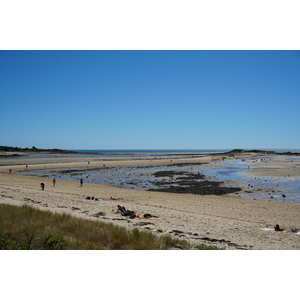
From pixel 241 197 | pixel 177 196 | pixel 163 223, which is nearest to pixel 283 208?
pixel 241 197

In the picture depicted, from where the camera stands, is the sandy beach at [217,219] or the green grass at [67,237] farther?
the sandy beach at [217,219]

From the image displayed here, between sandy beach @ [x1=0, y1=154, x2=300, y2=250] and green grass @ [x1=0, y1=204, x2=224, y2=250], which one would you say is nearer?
green grass @ [x1=0, y1=204, x2=224, y2=250]

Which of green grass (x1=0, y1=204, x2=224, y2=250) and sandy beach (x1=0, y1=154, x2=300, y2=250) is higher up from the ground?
green grass (x1=0, y1=204, x2=224, y2=250)

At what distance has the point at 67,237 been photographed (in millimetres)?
6406

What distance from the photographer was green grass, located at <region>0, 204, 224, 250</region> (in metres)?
5.72

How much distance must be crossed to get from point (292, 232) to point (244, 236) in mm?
2438

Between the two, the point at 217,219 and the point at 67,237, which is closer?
the point at 67,237

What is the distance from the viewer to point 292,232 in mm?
9406

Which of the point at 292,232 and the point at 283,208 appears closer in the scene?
the point at 292,232

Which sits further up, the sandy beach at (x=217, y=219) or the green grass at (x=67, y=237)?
the green grass at (x=67, y=237)

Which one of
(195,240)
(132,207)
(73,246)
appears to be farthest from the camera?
(132,207)

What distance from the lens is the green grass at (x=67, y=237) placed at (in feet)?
18.8

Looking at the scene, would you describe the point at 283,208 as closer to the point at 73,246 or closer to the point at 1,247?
the point at 73,246

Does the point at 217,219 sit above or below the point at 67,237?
below
